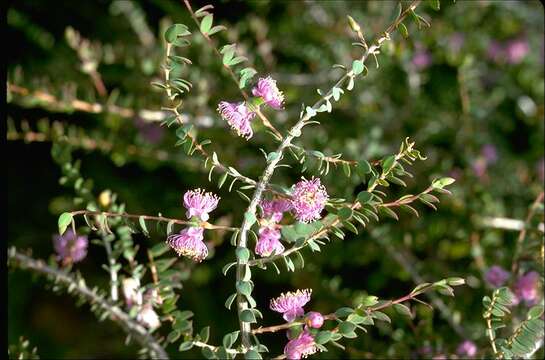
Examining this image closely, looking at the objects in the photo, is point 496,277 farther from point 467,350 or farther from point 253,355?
point 253,355

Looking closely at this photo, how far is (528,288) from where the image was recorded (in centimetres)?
87

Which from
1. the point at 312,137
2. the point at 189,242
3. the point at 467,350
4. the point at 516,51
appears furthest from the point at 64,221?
the point at 516,51

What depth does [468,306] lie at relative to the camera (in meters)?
1.27

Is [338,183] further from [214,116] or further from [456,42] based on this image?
[456,42]

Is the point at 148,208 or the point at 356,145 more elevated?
the point at 356,145

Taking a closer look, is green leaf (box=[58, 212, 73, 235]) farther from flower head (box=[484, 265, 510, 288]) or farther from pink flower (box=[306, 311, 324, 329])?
flower head (box=[484, 265, 510, 288])

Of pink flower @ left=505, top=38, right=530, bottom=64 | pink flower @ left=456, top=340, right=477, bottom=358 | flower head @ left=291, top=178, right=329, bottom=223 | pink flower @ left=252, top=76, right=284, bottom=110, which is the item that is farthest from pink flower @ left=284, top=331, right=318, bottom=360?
pink flower @ left=505, top=38, right=530, bottom=64

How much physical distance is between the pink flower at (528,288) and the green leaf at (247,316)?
0.43 meters

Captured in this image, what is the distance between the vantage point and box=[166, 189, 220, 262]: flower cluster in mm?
622

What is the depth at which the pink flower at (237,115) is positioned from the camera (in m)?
0.64

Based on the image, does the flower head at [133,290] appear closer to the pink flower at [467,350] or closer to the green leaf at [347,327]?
the green leaf at [347,327]

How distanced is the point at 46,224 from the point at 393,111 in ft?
3.07

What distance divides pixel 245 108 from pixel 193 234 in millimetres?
130

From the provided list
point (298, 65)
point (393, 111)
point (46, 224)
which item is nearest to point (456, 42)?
point (393, 111)
